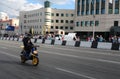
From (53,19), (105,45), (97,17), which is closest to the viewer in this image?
(105,45)

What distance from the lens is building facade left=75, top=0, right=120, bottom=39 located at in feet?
286

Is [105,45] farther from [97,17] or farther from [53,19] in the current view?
[53,19]

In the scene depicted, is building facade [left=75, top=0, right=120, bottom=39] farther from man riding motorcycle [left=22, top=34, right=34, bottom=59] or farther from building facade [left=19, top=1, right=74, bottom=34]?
man riding motorcycle [left=22, top=34, right=34, bottom=59]

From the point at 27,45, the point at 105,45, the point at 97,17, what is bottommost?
the point at 105,45

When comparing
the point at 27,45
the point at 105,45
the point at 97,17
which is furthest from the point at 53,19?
the point at 27,45

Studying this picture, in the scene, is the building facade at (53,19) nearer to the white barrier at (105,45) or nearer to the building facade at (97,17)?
the building facade at (97,17)

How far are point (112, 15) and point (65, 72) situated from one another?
76.5 meters

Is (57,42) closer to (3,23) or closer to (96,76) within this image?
(96,76)

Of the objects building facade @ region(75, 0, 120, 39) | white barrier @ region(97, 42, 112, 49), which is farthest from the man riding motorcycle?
building facade @ region(75, 0, 120, 39)

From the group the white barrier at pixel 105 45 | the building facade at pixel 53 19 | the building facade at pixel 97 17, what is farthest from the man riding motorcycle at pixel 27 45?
the building facade at pixel 53 19

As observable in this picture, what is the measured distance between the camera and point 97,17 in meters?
90.2

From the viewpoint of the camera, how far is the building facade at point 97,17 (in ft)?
286

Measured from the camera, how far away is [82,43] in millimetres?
43969

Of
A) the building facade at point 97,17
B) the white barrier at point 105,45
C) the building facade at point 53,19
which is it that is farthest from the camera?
the building facade at point 53,19
